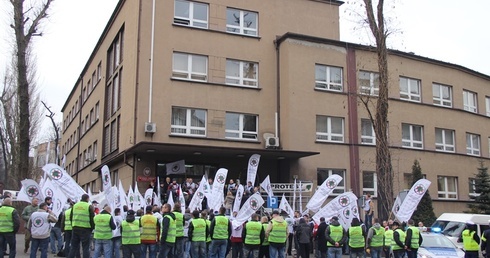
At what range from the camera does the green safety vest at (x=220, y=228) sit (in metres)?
16.0

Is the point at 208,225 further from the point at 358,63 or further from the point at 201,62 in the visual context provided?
the point at 358,63

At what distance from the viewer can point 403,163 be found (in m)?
31.6

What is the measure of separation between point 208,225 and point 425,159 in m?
20.9

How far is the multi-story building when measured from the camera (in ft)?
87.6

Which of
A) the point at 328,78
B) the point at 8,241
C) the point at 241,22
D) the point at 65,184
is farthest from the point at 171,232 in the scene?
the point at 328,78

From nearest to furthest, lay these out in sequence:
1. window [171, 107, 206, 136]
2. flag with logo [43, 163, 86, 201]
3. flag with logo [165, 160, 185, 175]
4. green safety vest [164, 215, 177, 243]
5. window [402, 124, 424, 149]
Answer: green safety vest [164, 215, 177, 243]
flag with logo [43, 163, 86, 201]
flag with logo [165, 160, 185, 175]
window [171, 107, 206, 136]
window [402, 124, 424, 149]

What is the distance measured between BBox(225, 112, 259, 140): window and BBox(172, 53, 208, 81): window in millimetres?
2606

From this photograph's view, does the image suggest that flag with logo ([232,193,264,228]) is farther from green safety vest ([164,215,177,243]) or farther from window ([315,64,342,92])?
window ([315,64,342,92])

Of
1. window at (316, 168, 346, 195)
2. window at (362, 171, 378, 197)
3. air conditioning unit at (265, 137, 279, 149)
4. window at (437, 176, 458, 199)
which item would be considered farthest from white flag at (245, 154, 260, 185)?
window at (437, 176, 458, 199)

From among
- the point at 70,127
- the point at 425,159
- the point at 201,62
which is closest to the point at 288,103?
the point at 201,62

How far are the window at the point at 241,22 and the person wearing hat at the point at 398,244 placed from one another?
52.3 ft

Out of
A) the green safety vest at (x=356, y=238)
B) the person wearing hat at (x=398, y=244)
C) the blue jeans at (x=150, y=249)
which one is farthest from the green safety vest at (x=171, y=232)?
the person wearing hat at (x=398, y=244)

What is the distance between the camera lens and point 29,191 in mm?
17266

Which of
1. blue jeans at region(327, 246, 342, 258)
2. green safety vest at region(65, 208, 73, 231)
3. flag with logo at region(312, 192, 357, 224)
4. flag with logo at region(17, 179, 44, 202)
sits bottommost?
blue jeans at region(327, 246, 342, 258)
